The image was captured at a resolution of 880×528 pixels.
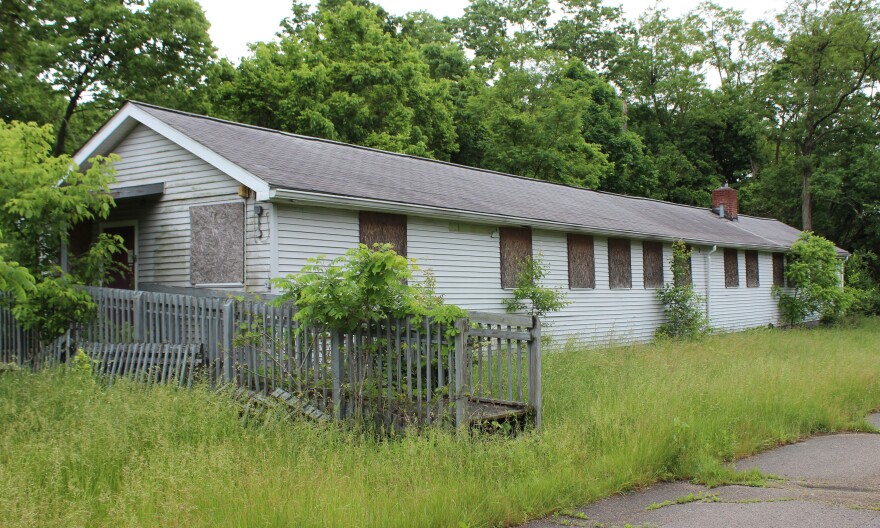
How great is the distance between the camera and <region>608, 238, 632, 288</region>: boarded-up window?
1969cm

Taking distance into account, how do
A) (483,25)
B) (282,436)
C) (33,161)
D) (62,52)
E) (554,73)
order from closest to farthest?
(282,436) → (33,161) → (62,52) → (554,73) → (483,25)

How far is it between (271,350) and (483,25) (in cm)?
4855

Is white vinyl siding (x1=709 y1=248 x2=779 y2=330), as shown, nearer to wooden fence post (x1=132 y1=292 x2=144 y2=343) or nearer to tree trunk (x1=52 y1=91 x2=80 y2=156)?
wooden fence post (x1=132 y1=292 x2=144 y2=343)

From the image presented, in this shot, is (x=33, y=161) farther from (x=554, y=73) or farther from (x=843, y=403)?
(x=554, y=73)

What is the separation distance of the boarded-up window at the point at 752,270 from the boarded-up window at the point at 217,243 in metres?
19.9

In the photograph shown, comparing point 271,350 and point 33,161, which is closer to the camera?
point 271,350

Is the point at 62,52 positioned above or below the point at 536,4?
below

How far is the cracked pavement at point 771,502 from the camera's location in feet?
18.4

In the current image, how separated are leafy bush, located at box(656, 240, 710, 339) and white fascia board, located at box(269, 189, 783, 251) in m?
1.67

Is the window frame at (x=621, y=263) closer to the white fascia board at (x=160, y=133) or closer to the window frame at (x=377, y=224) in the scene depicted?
the window frame at (x=377, y=224)

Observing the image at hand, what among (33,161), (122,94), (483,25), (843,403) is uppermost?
(483,25)

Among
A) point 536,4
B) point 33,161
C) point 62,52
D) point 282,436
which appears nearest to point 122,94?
point 62,52

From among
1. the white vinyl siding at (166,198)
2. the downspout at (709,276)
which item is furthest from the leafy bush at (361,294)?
the downspout at (709,276)

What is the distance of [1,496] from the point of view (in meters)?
5.09
